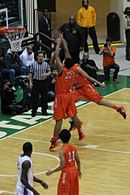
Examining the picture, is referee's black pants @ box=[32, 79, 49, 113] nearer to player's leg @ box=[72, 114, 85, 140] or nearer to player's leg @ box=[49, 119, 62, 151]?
player's leg @ box=[72, 114, 85, 140]

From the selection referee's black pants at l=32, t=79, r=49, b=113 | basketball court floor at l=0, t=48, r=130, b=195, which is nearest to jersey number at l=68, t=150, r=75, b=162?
basketball court floor at l=0, t=48, r=130, b=195

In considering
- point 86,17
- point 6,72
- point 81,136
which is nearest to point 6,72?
point 6,72

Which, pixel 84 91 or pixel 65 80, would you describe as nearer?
pixel 65 80

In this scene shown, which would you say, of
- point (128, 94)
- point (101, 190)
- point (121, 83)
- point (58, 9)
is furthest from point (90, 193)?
point (58, 9)

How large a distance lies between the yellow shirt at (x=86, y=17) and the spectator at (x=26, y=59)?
533cm

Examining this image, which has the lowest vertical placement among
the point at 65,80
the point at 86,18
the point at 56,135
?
the point at 56,135

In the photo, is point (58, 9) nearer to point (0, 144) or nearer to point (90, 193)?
point (0, 144)

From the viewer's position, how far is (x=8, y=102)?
67.4ft

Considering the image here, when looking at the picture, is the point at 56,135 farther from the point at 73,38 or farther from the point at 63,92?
the point at 73,38

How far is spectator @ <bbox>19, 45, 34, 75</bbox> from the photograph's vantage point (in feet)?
75.5

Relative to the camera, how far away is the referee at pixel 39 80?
1963 cm

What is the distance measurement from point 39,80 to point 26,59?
362 centimetres

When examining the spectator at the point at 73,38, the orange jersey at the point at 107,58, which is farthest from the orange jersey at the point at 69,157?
the spectator at the point at 73,38

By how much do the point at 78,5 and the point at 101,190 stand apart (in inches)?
1014
